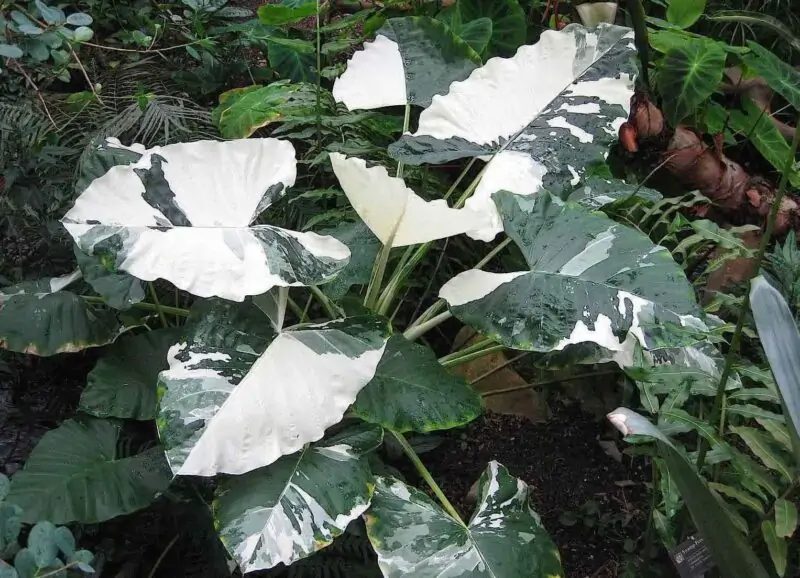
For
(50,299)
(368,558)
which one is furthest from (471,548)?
(50,299)

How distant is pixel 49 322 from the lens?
1.12 m

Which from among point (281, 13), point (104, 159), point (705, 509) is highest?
point (281, 13)

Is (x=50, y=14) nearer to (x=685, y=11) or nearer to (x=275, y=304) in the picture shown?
(x=275, y=304)

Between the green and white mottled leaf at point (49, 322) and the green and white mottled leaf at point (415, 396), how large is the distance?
1.62 feet

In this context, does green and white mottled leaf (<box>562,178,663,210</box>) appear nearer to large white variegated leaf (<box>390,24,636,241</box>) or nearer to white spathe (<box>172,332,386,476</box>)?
large white variegated leaf (<box>390,24,636,241</box>)

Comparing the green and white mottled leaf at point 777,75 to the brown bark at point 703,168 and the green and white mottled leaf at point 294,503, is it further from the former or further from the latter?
the green and white mottled leaf at point 294,503

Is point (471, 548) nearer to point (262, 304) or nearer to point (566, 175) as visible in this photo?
point (262, 304)

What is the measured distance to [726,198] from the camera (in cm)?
173

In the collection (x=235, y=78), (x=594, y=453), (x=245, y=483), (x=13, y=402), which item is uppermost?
(x=235, y=78)

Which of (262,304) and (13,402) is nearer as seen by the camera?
(262,304)

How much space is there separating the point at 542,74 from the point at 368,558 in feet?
3.24

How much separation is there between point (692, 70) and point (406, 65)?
696 millimetres

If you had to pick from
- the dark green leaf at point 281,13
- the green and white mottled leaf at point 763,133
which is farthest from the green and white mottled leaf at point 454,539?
the green and white mottled leaf at point 763,133

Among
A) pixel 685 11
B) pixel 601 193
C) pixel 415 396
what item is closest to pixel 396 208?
pixel 415 396
